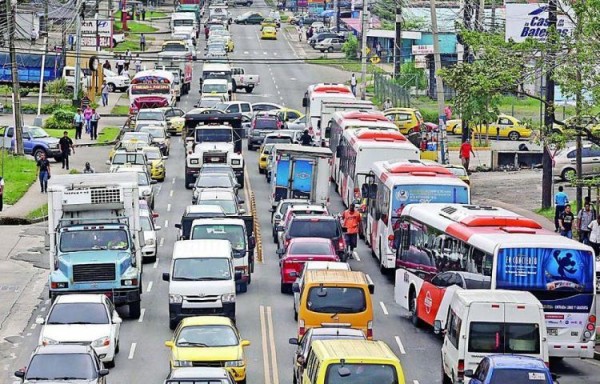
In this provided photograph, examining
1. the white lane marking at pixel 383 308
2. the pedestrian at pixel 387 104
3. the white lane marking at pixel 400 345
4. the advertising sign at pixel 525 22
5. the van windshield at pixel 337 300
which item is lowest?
the white lane marking at pixel 383 308

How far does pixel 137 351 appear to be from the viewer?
32.8 meters

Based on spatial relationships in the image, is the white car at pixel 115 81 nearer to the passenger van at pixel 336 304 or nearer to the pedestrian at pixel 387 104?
the pedestrian at pixel 387 104

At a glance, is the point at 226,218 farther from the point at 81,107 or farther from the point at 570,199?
the point at 81,107

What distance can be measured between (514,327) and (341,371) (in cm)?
556

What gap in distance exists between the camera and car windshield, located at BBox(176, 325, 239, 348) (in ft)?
93.5

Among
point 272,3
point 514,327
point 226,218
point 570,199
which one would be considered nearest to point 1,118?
point 570,199

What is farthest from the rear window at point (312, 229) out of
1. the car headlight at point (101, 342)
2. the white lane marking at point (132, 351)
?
the car headlight at point (101, 342)

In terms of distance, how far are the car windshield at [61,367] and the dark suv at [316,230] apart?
51.8 ft

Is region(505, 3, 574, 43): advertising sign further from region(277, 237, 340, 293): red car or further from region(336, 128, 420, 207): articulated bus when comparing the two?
region(277, 237, 340, 293): red car

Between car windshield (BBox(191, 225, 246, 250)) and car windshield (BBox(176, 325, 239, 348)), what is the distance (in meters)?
11.3

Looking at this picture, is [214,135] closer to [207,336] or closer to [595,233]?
[595,233]

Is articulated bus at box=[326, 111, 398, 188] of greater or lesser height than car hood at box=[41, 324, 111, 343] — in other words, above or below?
above

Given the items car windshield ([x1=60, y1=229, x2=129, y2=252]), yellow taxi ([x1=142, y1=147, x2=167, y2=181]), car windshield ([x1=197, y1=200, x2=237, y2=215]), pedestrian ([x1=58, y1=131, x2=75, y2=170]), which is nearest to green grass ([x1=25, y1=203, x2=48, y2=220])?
yellow taxi ([x1=142, y1=147, x2=167, y2=181])

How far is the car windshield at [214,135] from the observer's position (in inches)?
2404
